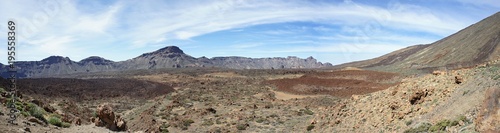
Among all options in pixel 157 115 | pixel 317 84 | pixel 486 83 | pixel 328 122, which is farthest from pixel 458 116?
pixel 317 84

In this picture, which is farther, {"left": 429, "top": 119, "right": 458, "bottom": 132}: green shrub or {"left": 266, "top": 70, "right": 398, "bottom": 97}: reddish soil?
{"left": 266, "top": 70, "right": 398, "bottom": 97}: reddish soil

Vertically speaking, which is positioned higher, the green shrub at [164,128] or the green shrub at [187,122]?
the green shrub at [187,122]

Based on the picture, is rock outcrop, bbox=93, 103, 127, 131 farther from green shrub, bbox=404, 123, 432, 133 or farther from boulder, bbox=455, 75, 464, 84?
boulder, bbox=455, 75, 464, 84

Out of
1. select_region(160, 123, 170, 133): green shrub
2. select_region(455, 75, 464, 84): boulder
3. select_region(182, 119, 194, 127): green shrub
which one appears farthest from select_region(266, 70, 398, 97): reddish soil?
select_region(455, 75, 464, 84): boulder

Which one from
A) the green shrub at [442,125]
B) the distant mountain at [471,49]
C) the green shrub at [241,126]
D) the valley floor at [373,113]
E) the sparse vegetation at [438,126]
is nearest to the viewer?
the sparse vegetation at [438,126]

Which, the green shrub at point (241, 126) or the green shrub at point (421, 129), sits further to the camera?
the green shrub at point (241, 126)

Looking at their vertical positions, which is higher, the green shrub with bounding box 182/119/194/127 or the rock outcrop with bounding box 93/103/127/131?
the rock outcrop with bounding box 93/103/127/131

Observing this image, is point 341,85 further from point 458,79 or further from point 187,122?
point 458,79

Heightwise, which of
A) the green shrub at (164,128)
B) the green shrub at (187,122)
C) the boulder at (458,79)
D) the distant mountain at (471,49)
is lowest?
the green shrub at (164,128)

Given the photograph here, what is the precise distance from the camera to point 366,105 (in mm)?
19266

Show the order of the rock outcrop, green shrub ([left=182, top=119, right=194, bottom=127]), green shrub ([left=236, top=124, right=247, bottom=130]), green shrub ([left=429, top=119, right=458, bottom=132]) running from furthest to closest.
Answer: green shrub ([left=182, top=119, right=194, bottom=127]) → green shrub ([left=236, top=124, right=247, bottom=130]) → the rock outcrop → green shrub ([left=429, top=119, right=458, bottom=132])

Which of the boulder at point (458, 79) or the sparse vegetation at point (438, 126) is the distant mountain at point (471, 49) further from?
the sparse vegetation at point (438, 126)

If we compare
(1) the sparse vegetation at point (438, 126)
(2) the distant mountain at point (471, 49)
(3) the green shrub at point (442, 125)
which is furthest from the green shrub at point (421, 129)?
(2) the distant mountain at point (471, 49)

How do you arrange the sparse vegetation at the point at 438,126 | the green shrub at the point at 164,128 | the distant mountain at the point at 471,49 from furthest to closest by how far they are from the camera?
1. the distant mountain at the point at 471,49
2. the green shrub at the point at 164,128
3. the sparse vegetation at the point at 438,126
